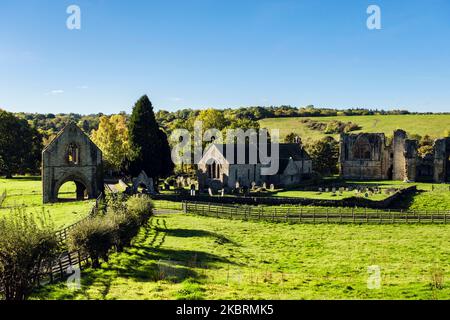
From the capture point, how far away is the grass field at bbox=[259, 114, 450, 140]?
384 feet

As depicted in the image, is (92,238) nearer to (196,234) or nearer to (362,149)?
(196,234)

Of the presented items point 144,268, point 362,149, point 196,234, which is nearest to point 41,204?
point 196,234

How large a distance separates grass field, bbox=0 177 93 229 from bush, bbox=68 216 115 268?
753cm

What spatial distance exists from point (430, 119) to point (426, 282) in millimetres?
119600

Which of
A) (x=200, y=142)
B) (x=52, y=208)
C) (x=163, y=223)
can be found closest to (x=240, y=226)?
(x=163, y=223)

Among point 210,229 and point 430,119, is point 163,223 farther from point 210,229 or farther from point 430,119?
point 430,119

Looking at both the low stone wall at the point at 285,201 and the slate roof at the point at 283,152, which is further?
the slate roof at the point at 283,152

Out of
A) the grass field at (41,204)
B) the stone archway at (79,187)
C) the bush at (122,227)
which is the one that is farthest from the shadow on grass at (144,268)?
the stone archway at (79,187)

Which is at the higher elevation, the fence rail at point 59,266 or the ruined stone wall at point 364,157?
the ruined stone wall at point 364,157

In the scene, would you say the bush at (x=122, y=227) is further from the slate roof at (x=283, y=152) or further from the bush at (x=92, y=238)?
the slate roof at (x=283, y=152)

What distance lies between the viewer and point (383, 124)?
431 feet

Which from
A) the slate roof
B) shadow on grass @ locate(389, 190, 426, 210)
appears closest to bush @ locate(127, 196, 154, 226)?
shadow on grass @ locate(389, 190, 426, 210)

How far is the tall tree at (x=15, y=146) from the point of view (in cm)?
6938

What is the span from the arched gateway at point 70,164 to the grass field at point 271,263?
12.6 m
